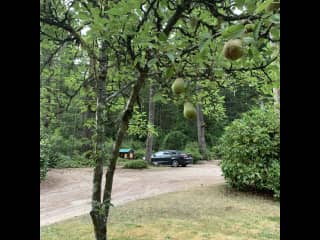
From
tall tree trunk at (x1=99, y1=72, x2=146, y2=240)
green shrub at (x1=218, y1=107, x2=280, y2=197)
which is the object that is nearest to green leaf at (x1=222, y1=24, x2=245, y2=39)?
tall tree trunk at (x1=99, y1=72, x2=146, y2=240)

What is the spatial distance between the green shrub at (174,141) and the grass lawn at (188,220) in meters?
17.8

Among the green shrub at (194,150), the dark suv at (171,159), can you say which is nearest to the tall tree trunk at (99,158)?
the dark suv at (171,159)

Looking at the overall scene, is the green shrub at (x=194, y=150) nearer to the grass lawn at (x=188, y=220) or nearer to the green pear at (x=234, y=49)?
the grass lawn at (x=188, y=220)

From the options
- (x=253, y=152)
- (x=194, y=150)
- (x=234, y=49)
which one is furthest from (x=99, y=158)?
(x=194, y=150)

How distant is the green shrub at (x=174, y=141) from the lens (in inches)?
1089

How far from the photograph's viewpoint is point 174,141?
91.6 ft

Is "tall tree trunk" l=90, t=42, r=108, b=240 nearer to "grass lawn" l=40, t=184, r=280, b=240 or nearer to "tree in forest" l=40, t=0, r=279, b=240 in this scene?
"tree in forest" l=40, t=0, r=279, b=240

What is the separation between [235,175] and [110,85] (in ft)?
21.9

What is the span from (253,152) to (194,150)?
1678 cm

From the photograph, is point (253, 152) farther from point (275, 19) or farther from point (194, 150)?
point (194, 150)

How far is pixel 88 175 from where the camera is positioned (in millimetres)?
15562
